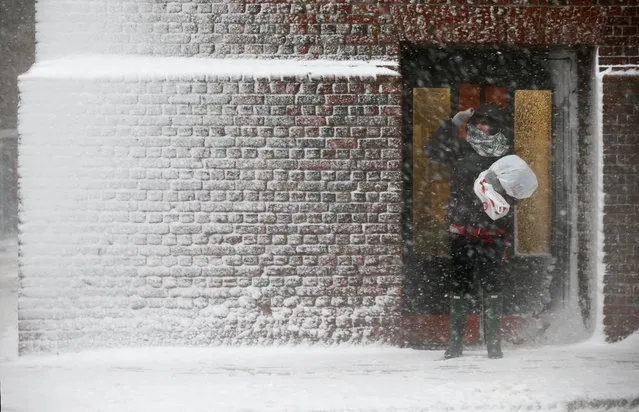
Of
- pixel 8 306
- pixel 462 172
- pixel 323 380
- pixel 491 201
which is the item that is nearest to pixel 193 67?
pixel 462 172

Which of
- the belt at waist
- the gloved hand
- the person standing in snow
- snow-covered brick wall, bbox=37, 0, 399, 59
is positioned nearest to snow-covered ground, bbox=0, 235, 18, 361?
snow-covered brick wall, bbox=37, 0, 399, 59

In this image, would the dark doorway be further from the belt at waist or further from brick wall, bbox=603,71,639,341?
the belt at waist

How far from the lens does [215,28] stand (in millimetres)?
6988

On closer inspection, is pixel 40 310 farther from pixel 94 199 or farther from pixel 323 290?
pixel 323 290

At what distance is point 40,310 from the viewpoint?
273 inches

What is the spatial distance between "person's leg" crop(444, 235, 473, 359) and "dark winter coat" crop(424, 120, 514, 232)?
20cm

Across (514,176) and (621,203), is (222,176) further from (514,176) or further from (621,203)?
(621,203)

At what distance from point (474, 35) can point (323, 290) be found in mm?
2596

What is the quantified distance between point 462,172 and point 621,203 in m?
1.61

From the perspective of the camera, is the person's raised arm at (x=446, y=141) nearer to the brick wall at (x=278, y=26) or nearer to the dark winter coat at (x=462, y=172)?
the dark winter coat at (x=462, y=172)

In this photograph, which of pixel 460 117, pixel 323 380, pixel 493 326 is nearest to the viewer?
pixel 323 380

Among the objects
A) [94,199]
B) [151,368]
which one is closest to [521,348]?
[151,368]

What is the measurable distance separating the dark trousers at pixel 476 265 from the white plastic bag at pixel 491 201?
0.74ft

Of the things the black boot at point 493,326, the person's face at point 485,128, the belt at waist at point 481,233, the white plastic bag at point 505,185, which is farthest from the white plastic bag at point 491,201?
the black boot at point 493,326
